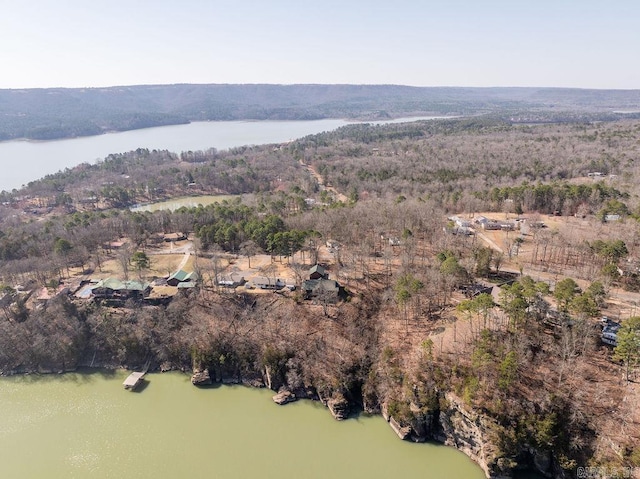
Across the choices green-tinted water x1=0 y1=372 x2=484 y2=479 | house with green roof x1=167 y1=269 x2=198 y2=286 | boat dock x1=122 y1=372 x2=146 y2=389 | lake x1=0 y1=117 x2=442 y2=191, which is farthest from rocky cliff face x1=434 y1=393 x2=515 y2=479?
lake x1=0 y1=117 x2=442 y2=191

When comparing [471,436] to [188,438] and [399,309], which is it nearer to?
[399,309]

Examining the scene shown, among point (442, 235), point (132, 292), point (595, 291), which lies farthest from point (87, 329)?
point (595, 291)

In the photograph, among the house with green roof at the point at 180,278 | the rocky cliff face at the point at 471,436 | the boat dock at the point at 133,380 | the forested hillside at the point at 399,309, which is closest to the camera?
the rocky cliff face at the point at 471,436

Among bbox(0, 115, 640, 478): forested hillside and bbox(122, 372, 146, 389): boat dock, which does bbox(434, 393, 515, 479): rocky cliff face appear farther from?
bbox(122, 372, 146, 389): boat dock

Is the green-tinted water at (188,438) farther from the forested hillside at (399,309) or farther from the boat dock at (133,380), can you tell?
the forested hillside at (399,309)

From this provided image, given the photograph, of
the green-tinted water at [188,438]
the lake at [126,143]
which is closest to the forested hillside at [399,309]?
the green-tinted water at [188,438]

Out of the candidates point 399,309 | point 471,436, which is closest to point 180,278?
point 399,309
